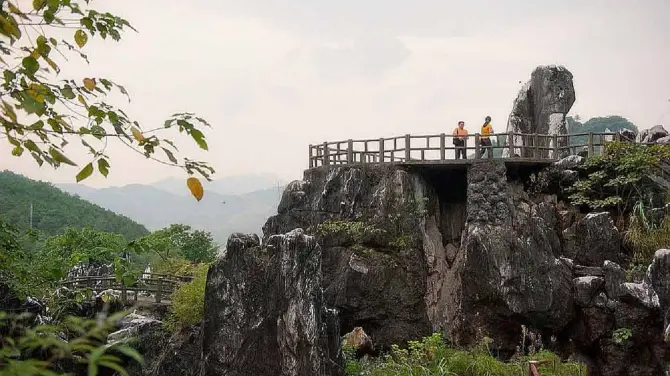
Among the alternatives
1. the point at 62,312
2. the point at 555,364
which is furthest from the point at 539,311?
the point at 62,312

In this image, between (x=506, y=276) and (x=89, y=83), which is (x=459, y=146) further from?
(x=89, y=83)

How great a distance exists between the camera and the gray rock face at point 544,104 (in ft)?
62.6

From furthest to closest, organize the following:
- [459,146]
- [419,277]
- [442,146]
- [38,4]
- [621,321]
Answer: [459,146] < [442,146] < [419,277] < [621,321] < [38,4]

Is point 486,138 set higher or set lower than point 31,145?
higher

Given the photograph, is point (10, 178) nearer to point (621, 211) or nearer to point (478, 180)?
point (478, 180)

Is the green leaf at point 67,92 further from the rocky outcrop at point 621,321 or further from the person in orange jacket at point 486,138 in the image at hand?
the person in orange jacket at point 486,138

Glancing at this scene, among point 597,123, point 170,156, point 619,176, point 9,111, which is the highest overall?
point 597,123

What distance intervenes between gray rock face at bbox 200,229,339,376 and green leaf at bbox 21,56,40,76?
8.61 metres

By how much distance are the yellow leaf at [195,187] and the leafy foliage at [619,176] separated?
14.8 meters

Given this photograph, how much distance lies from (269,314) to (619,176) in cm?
1017

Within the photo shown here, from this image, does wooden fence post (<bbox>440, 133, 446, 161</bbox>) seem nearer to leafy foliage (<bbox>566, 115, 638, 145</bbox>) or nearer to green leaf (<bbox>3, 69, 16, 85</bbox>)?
green leaf (<bbox>3, 69, 16, 85</bbox>)

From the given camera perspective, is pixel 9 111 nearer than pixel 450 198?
Yes

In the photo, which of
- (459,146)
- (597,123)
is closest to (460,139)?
(459,146)

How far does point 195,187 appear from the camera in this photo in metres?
2.81
